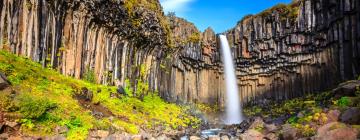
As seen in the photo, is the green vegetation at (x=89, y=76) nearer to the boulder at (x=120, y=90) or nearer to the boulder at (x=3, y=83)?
the boulder at (x=120, y=90)

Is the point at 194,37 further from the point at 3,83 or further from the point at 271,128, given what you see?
the point at 3,83

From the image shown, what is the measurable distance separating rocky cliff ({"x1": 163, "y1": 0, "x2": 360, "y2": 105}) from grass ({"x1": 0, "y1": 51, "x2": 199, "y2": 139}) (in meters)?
15.2

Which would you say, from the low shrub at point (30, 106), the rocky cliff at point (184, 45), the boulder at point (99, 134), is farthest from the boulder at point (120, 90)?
the low shrub at point (30, 106)

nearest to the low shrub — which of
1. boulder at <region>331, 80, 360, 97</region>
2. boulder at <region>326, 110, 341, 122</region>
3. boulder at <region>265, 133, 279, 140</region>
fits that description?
boulder at <region>265, 133, 279, 140</region>

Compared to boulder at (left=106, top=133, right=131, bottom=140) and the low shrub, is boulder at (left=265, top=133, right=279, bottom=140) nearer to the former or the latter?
boulder at (left=106, top=133, right=131, bottom=140)

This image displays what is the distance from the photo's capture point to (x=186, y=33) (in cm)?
4662

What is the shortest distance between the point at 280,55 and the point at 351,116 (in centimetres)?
2579

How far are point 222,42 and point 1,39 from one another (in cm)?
3424

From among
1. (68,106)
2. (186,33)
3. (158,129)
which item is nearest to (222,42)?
(186,33)

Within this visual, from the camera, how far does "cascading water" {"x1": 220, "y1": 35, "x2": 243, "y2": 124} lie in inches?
1902

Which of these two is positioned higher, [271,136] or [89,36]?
[89,36]

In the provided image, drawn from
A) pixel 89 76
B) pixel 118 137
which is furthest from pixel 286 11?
pixel 118 137

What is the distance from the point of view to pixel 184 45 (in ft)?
148

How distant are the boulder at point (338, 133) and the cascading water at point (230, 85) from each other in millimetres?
30065
